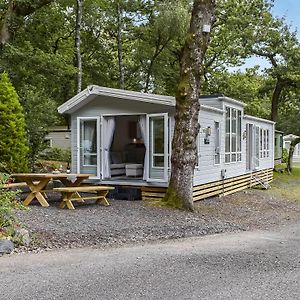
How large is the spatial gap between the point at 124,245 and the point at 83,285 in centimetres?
207

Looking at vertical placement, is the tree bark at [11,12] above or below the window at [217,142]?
above

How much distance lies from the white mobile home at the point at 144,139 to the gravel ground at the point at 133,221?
1150mm

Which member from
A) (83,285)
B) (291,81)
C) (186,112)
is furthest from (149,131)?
(291,81)

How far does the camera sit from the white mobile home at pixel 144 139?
10945 millimetres

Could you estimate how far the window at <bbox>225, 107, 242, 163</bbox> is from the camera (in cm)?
1384

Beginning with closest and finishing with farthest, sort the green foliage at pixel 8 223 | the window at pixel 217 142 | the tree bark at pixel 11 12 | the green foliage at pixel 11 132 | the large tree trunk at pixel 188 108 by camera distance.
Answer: the green foliage at pixel 8 223
the large tree trunk at pixel 188 108
the green foliage at pixel 11 132
the window at pixel 217 142
the tree bark at pixel 11 12

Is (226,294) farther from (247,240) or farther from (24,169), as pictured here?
(24,169)

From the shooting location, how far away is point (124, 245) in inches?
250

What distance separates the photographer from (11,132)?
12.1 meters

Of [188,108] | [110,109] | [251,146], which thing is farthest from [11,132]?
[251,146]

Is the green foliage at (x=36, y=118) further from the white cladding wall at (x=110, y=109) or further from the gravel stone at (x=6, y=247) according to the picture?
the gravel stone at (x=6, y=247)

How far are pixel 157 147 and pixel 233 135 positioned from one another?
13.9 feet

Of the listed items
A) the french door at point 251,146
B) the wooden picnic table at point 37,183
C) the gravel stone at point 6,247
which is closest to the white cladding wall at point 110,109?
the wooden picnic table at point 37,183

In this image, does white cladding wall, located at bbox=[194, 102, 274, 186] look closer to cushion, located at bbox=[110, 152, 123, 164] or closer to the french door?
the french door
